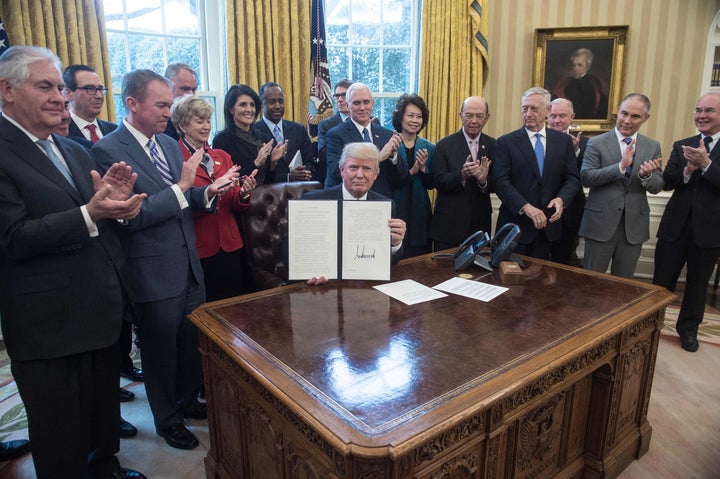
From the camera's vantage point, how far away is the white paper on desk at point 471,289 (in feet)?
→ 6.59

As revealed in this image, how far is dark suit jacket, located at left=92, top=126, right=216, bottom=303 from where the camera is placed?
1.98 meters

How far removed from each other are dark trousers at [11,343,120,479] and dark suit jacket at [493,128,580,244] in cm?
250

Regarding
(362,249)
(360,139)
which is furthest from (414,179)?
(362,249)

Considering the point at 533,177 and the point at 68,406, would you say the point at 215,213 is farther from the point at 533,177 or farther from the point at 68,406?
the point at 533,177

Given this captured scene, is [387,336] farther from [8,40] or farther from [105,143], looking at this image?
[8,40]

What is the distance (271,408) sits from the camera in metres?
1.42

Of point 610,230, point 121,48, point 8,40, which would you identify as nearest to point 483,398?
point 610,230

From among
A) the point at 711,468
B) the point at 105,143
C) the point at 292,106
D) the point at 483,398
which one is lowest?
the point at 711,468

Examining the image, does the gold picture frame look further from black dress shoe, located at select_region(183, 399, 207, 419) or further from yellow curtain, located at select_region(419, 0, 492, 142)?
black dress shoe, located at select_region(183, 399, 207, 419)

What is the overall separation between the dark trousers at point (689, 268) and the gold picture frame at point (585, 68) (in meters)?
2.15

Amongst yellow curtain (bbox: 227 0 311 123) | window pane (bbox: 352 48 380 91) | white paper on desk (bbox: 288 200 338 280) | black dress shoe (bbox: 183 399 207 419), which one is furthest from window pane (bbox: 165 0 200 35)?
black dress shoe (bbox: 183 399 207 419)

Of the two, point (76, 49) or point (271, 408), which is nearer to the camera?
point (271, 408)

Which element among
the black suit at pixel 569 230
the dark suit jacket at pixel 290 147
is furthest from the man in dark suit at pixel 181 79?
the black suit at pixel 569 230

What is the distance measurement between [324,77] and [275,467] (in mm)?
4208
